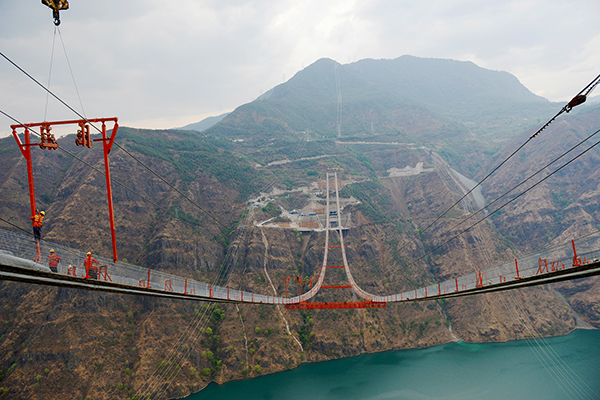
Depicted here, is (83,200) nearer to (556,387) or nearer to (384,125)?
(556,387)

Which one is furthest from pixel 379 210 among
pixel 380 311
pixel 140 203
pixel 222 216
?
pixel 140 203

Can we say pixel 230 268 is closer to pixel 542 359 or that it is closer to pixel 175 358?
pixel 175 358

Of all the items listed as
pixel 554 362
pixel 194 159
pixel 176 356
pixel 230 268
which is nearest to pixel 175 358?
pixel 176 356

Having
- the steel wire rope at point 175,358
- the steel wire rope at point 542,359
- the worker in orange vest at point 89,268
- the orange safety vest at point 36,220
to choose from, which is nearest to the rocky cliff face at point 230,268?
the steel wire rope at point 175,358

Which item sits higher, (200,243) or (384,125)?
(384,125)

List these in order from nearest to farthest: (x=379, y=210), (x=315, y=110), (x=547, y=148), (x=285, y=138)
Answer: (x=379, y=210) → (x=547, y=148) → (x=285, y=138) → (x=315, y=110)

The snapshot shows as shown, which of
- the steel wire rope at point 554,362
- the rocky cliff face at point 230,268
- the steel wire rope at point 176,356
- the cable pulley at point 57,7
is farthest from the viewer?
the steel wire rope at point 554,362

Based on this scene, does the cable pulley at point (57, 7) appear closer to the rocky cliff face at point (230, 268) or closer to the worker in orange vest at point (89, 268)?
the worker in orange vest at point (89, 268)

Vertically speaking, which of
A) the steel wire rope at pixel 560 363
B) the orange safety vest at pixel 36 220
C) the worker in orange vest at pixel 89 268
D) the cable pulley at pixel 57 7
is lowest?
the steel wire rope at pixel 560 363
